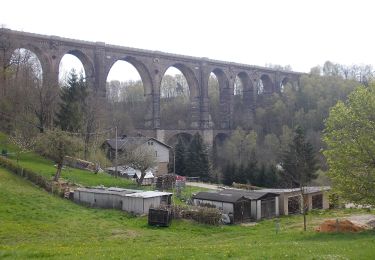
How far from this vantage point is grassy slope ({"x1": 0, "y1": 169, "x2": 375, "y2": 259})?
12.0 metres

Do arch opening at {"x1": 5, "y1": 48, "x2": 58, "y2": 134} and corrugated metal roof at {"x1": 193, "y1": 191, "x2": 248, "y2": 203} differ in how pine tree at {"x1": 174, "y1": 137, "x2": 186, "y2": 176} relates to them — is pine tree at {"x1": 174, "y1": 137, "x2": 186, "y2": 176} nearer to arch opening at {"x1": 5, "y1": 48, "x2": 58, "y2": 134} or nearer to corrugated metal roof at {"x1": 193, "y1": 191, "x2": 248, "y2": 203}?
arch opening at {"x1": 5, "y1": 48, "x2": 58, "y2": 134}

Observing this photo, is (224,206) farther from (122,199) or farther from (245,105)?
(245,105)

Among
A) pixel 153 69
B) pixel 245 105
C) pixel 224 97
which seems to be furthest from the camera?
pixel 245 105

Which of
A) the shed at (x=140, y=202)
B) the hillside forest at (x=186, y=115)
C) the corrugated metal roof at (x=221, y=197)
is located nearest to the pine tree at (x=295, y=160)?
the hillside forest at (x=186, y=115)

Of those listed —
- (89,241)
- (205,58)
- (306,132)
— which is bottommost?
(89,241)

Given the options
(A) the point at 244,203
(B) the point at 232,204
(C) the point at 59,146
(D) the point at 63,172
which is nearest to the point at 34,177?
(C) the point at 59,146

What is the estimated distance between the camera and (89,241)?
58.0ft

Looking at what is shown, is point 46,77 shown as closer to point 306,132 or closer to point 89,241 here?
point 89,241

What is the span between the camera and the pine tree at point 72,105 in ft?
137

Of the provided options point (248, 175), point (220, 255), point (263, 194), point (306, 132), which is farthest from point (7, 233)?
point (306, 132)

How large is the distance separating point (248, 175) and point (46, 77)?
25696mm

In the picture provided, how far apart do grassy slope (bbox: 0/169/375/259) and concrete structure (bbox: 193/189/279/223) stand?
1363 mm

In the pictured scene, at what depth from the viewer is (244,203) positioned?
1092 inches

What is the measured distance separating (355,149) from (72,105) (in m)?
30.2
